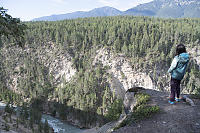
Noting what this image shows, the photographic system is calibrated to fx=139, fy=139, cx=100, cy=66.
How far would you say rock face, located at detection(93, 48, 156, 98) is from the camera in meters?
79.8

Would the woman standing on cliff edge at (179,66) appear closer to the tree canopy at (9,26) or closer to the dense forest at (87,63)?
the tree canopy at (9,26)

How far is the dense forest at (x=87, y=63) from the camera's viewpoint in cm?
7200

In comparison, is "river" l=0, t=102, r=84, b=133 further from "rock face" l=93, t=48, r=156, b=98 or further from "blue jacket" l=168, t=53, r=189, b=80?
"blue jacket" l=168, t=53, r=189, b=80

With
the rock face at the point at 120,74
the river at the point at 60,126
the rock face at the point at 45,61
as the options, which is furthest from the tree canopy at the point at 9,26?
the rock face at the point at 45,61

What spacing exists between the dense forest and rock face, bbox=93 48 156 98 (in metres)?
2.83

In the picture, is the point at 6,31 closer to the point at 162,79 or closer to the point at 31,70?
the point at 162,79

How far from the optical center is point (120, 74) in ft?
282

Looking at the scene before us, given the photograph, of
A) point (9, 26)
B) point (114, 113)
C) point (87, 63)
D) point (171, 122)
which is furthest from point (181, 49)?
point (87, 63)

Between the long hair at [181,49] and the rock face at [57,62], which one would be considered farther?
the rock face at [57,62]

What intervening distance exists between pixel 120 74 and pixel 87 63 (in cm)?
2262

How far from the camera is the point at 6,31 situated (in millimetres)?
7648

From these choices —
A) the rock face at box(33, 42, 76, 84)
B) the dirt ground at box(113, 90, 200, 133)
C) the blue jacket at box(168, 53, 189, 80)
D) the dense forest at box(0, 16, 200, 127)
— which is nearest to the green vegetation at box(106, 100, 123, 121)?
the dirt ground at box(113, 90, 200, 133)

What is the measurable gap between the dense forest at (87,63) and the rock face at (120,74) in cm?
283

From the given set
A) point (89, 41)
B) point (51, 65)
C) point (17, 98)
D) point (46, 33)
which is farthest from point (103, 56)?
point (17, 98)
